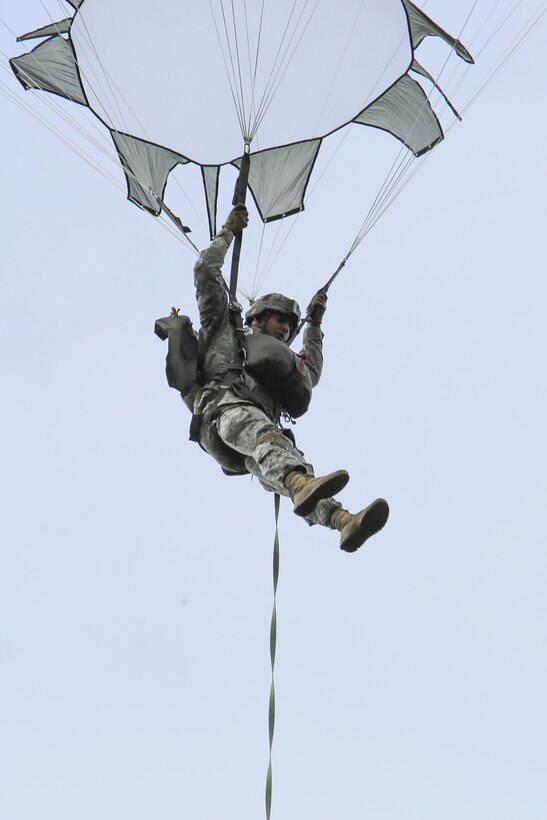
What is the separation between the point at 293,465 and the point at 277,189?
4.91 metres

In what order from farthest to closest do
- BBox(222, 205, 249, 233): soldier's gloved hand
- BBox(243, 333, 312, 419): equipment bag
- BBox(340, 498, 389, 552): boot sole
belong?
1. BBox(222, 205, 249, 233): soldier's gloved hand
2. BBox(243, 333, 312, 419): equipment bag
3. BBox(340, 498, 389, 552): boot sole

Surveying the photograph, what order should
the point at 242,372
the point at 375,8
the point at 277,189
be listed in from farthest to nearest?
1. the point at 277,189
2. the point at 375,8
3. the point at 242,372

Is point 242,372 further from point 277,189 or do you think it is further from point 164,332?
point 277,189

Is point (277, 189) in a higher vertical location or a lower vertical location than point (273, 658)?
higher

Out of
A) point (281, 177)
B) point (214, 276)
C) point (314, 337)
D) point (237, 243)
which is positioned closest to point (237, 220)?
point (237, 243)

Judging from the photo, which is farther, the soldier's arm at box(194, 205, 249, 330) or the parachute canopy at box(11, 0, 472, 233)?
the parachute canopy at box(11, 0, 472, 233)

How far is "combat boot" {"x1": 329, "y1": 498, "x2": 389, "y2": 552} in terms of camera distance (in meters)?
7.63

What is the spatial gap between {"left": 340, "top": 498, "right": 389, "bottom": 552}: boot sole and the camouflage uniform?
1.96 ft

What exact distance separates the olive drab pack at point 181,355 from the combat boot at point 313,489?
163cm

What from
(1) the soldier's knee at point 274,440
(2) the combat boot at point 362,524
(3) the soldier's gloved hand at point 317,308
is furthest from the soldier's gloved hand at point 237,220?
(2) the combat boot at point 362,524

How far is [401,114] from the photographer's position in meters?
12.3

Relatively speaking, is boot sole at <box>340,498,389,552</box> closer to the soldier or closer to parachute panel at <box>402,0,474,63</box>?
the soldier

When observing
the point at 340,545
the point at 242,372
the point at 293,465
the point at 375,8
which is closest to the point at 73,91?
the point at 375,8

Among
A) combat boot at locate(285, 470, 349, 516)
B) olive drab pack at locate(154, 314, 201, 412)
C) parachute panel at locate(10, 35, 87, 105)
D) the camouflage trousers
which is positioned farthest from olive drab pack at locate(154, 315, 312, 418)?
parachute panel at locate(10, 35, 87, 105)
